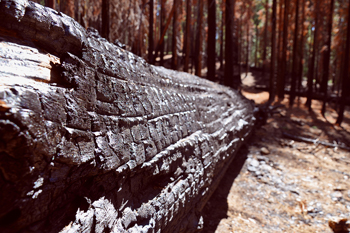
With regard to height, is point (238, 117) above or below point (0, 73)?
below

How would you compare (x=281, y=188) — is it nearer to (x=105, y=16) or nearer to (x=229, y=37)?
(x=105, y=16)

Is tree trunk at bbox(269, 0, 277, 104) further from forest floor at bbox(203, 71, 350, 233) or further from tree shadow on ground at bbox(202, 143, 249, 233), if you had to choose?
tree shadow on ground at bbox(202, 143, 249, 233)

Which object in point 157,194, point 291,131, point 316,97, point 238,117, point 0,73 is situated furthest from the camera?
point 316,97

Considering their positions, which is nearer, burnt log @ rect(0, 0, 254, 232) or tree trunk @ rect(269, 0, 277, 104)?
burnt log @ rect(0, 0, 254, 232)

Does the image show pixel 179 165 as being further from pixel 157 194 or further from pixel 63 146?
pixel 63 146

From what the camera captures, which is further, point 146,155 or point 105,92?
point 146,155

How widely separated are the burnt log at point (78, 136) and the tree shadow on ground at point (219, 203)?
1.07 meters

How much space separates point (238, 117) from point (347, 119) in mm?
8742

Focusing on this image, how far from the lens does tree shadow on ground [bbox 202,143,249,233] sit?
9.80ft

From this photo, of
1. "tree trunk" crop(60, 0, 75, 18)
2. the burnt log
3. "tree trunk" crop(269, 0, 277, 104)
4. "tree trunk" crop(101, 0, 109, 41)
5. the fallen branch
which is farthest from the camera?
"tree trunk" crop(269, 0, 277, 104)

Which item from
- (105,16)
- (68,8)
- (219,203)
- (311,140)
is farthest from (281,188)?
(68,8)

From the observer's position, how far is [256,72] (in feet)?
66.5

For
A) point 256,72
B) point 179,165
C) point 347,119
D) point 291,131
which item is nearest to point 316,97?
point 347,119

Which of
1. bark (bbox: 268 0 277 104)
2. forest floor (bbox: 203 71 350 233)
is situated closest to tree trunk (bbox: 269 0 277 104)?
bark (bbox: 268 0 277 104)
